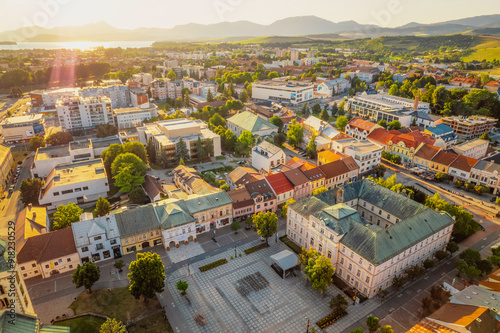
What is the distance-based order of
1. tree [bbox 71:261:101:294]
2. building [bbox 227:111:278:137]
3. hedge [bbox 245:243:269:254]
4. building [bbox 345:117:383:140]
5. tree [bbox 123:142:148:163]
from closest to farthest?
tree [bbox 71:261:101:294], hedge [bbox 245:243:269:254], tree [bbox 123:142:148:163], building [bbox 345:117:383:140], building [bbox 227:111:278:137]

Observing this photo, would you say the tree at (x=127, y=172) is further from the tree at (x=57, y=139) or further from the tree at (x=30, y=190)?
the tree at (x=57, y=139)

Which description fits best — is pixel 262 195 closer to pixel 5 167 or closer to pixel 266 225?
pixel 266 225

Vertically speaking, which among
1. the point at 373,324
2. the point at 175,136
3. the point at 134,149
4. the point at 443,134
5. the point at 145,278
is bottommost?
the point at 373,324

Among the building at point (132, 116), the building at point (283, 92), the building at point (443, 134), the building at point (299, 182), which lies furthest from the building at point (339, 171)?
the building at point (283, 92)

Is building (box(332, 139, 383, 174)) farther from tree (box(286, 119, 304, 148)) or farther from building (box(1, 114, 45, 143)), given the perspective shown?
building (box(1, 114, 45, 143))

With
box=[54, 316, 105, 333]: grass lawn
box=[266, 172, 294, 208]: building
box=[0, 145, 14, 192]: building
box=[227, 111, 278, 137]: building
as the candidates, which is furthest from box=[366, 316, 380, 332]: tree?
box=[0, 145, 14, 192]: building

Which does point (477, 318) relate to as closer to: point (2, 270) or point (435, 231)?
point (435, 231)

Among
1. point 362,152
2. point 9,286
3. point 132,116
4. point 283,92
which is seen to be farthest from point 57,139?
point 283,92
